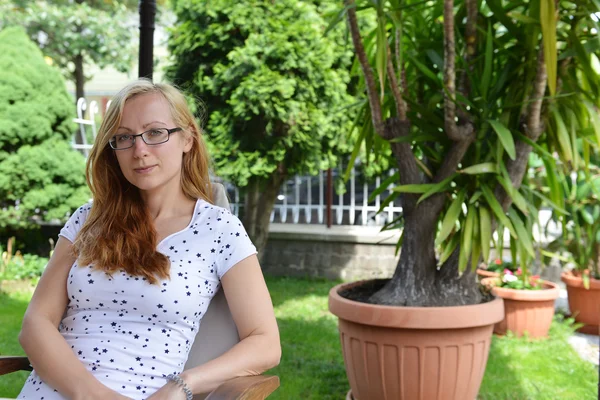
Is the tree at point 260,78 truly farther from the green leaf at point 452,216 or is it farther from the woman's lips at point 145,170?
the woman's lips at point 145,170

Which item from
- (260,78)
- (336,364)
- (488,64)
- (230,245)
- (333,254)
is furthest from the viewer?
(333,254)

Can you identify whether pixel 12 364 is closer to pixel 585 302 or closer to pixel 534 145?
pixel 534 145

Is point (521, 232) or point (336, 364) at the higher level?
point (521, 232)

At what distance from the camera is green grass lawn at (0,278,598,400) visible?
10.8 ft

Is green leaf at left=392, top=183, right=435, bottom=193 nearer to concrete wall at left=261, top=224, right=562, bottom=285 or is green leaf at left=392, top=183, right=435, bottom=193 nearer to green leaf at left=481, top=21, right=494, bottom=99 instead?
green leaf at left=481, top=21, right=494, bottom=99

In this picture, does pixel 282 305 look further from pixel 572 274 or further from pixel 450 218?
pixel 450 218

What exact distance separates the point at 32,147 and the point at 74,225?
4.46 meters

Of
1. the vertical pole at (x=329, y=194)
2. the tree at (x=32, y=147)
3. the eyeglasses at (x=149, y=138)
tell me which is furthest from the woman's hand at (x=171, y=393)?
the vertical pole at (x=329, y=194)

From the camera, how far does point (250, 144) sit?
5160 millimetres

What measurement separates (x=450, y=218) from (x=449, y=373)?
0.60 metres

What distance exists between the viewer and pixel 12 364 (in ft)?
5.57

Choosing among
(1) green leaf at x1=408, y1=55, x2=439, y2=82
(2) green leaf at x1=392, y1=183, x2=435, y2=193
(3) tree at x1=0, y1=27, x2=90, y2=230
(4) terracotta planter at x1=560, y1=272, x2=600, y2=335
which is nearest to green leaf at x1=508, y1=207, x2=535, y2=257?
(2) green leaf at x1=392, y1=183, x2=435, y2=193

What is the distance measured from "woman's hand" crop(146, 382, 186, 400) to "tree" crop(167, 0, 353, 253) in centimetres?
344

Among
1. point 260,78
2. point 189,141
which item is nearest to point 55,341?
point 189,141
